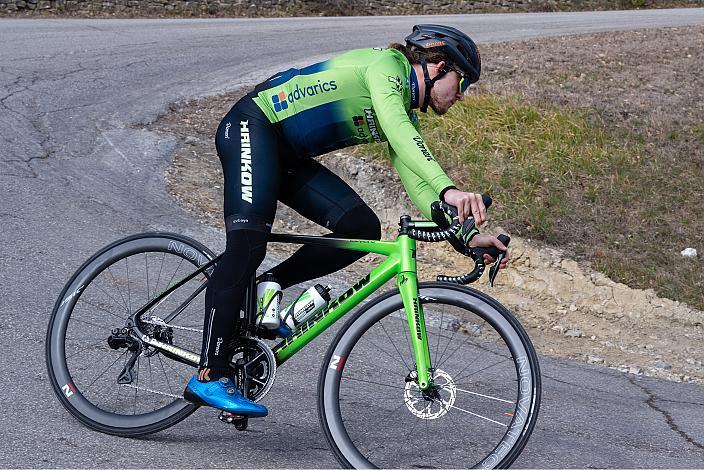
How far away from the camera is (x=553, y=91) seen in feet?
35.8

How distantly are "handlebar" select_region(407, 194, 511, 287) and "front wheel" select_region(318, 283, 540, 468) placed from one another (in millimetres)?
82

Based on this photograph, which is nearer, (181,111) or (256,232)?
(256,232)

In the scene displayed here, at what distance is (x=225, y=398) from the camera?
4016 millimetres

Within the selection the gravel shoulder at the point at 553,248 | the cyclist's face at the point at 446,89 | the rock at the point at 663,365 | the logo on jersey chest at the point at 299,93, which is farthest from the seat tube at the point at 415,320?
the rock at the point at 663,365

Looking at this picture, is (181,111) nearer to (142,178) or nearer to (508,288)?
(142,178)

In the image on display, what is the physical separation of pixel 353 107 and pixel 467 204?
751mm

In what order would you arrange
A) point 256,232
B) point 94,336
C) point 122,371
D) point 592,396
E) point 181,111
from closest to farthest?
point 256,232, point 122,371, point 94,336, point 592,396, point 181,111

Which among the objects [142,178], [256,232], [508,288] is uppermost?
[256,232]

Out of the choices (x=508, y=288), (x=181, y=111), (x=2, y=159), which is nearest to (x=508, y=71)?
(x=181, y=111)

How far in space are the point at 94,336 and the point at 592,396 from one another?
2788 mm

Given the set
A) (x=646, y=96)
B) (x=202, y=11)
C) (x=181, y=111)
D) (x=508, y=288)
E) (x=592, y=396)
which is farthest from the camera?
(x=202, y=11)

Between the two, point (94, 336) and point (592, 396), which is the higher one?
point (94, 336)

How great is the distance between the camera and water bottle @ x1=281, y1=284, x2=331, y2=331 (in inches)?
163

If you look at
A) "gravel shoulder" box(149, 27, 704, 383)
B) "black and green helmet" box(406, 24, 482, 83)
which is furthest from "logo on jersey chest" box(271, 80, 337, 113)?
"gravel shoulder" box(149, 27, 704, 383)
